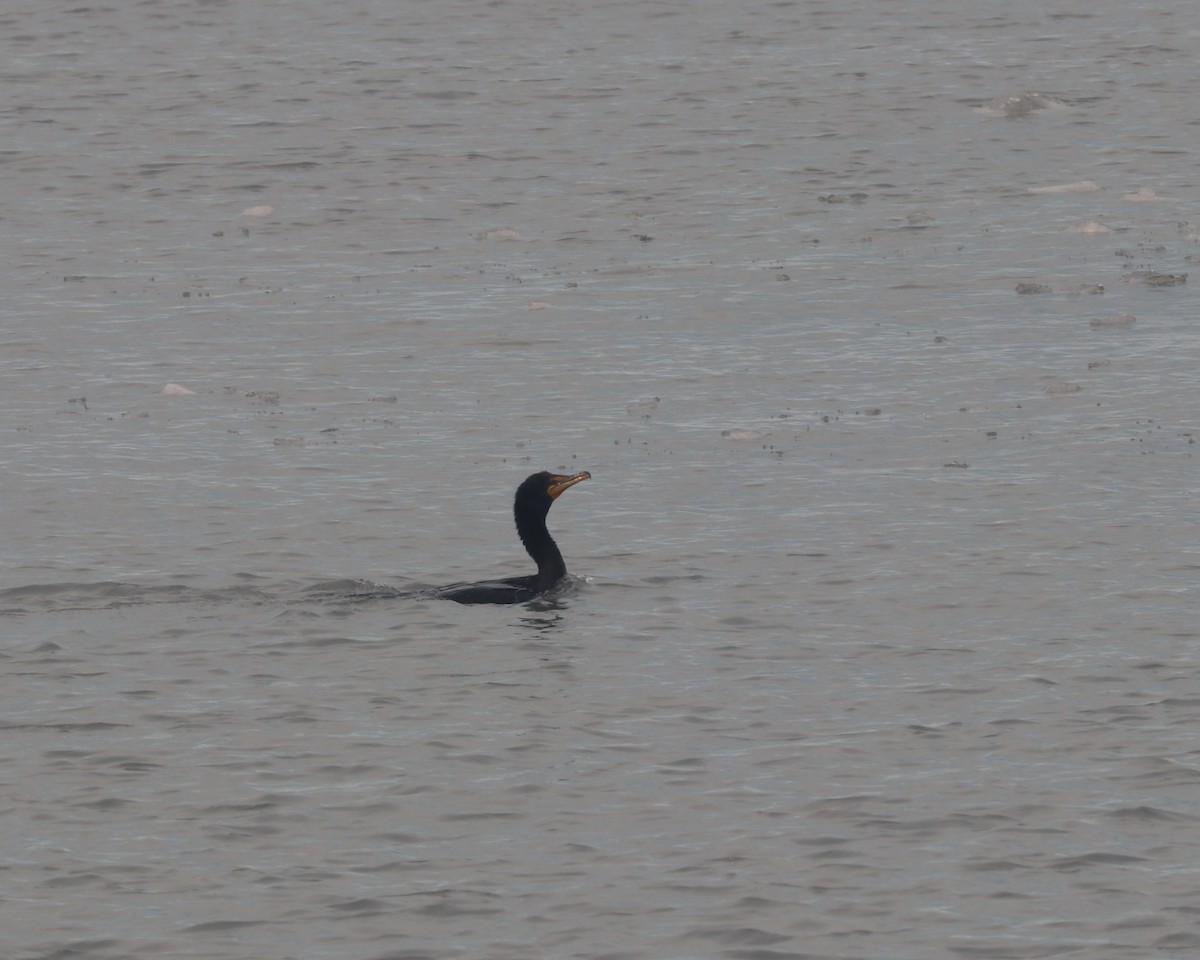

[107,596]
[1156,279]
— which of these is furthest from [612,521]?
[1156,279]

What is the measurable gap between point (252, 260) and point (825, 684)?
1721 cm

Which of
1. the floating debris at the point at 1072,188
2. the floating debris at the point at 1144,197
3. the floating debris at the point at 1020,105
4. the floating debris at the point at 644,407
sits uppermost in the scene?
the floating debris at the point at 1020,105

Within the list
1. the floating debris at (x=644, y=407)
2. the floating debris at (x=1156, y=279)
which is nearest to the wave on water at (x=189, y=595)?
the floating debris at (x=644, y=407)

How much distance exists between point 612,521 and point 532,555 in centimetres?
202

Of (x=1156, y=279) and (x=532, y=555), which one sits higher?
(x=1156, y=279)

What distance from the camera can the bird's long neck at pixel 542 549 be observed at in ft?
57.6

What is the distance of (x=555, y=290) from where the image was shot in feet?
92.6

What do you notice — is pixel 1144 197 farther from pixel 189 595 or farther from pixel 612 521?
pixel 189 595

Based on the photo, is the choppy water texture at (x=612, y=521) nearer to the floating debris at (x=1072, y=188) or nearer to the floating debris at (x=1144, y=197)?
the floating debris at (x=1144, y=197)

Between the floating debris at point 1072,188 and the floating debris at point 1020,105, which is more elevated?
the floating debris at point 1020,105

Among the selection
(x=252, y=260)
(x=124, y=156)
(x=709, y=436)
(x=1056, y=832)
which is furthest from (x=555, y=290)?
(x=1056, y=832)

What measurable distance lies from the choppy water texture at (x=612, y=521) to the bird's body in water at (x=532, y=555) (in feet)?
0.67

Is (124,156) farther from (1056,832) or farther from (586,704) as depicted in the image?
(1056,832)

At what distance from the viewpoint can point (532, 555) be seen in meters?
17.8
